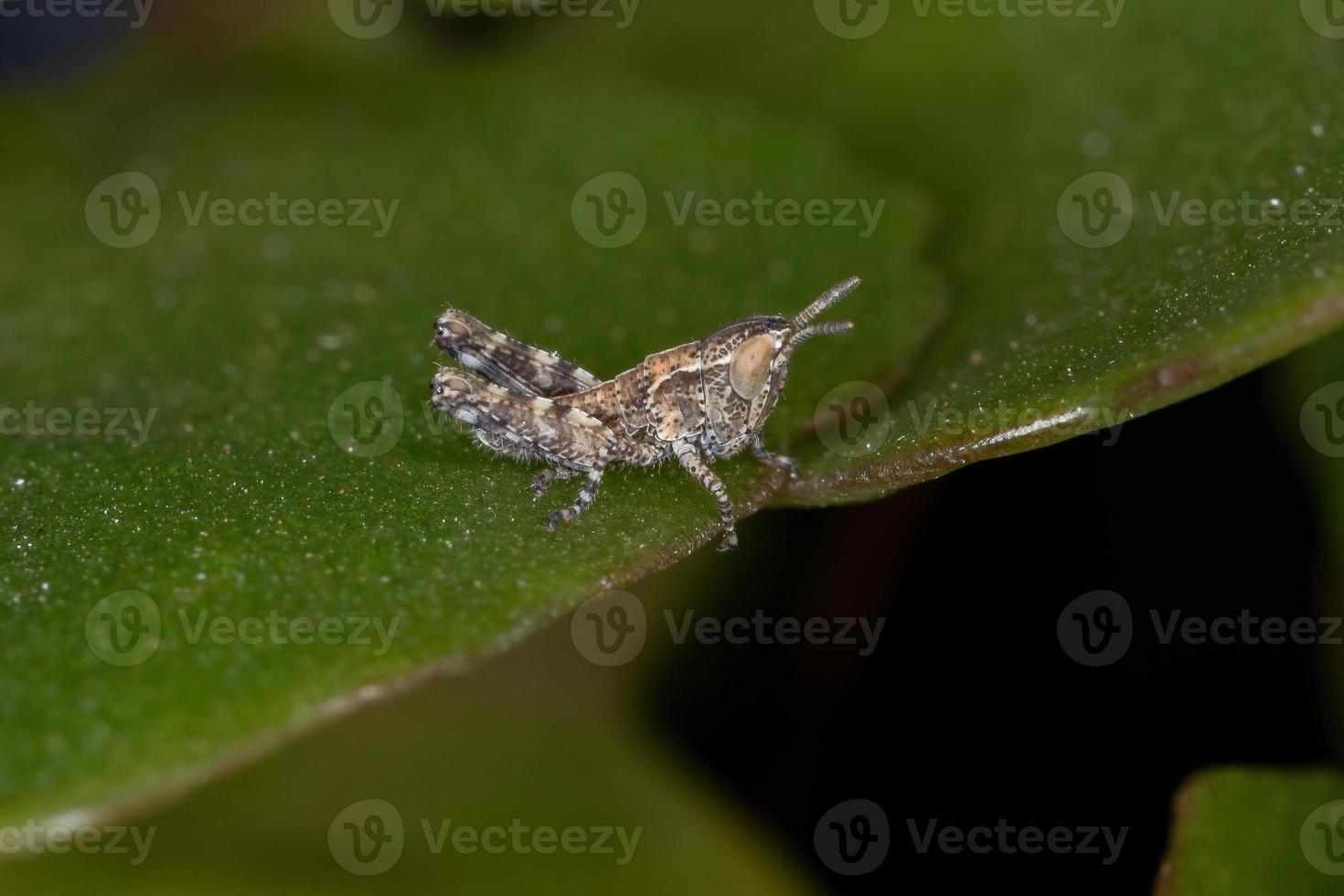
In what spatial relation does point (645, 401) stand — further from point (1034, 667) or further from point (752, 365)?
point (1034, 667)

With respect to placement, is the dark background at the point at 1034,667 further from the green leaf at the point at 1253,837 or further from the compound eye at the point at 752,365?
the compound eye at the point at 752,365

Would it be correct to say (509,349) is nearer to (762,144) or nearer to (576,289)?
(576,289)

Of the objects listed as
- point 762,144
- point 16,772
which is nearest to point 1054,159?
point 762,144

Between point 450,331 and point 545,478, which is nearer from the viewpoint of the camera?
point 545,478

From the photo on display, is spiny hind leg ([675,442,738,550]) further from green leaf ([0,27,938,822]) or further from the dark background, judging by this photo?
the dark background

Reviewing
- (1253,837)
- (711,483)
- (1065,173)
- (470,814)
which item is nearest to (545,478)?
(711,483)
